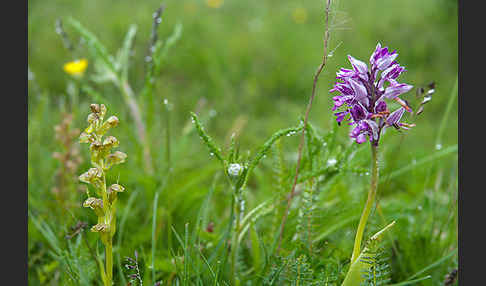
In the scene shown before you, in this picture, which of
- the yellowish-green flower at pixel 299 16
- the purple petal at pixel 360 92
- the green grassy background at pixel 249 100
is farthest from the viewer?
the yellowish-green flower at pixel 299 16

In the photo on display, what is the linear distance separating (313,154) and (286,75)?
2.24 metres

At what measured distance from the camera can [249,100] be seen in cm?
332

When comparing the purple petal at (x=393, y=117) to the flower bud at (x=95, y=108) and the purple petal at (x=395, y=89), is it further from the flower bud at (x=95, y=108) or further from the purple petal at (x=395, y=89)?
the flower bud at (x=95, y=108)

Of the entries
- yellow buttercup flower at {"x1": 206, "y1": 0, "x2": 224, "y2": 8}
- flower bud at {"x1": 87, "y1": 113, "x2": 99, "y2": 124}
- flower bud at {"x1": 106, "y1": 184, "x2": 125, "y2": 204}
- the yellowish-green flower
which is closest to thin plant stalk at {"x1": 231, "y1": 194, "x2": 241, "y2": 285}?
flower bud at {"x1": 106, "y1": 184, "x2": 125, "y2": 204}

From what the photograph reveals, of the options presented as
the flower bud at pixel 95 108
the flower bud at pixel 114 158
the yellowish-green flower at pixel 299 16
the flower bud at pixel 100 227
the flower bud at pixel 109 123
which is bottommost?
the flower bud at pixel 100 227

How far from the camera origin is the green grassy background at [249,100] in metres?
1.62

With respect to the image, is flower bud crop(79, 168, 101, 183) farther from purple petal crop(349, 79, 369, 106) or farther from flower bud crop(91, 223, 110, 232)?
purple petal crop(349, 79, 369, 106)

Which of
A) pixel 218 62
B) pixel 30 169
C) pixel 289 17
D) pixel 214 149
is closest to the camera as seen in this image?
pixel 214 149

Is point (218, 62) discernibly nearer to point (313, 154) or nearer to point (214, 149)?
point (313, 154)

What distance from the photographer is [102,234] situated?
1016 millimetres

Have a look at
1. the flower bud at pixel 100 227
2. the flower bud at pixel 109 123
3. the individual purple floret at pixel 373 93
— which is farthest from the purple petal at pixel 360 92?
the flower bud at pixel 100 227

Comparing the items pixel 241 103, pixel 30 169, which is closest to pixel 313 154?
pixel 30 169

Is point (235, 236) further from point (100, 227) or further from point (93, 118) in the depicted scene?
point (93, 118)

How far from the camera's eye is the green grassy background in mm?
1621
